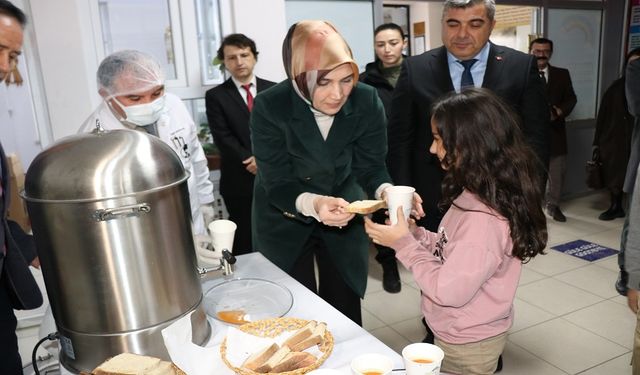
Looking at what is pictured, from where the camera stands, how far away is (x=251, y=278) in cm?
135

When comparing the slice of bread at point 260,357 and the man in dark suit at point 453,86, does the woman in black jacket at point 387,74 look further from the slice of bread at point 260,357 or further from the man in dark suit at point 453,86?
the slice of bread at point 260,357

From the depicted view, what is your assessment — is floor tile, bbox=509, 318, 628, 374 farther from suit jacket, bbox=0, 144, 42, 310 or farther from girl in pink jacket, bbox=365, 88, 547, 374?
suit jacket, bbox=0, 144, 42, 310

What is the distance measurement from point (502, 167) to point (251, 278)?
2.44 feet

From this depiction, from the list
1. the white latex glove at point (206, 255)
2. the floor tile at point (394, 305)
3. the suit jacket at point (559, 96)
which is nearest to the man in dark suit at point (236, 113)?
the floor tile at point (394, 305)

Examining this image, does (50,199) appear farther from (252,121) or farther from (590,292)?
(590,292)

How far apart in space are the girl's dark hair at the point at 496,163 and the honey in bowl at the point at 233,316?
69 cm

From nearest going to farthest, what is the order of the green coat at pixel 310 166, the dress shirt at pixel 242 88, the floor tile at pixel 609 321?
1. the green coat at pixel 310 166
2. the floor tile at pixel 609 321
3. the dress shirt at pixel 242 88

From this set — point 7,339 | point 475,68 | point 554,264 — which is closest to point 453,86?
point 475,68

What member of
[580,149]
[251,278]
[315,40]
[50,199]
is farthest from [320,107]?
[580,149]

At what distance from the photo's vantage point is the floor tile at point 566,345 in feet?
7.47

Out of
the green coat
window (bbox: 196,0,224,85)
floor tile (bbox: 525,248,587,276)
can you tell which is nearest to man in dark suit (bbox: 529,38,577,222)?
floor tile (bbox: 525,248,587,276)

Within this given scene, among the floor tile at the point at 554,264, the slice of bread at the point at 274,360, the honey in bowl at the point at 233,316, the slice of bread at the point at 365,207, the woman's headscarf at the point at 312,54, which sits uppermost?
the woman's headscarf at the point at 312,54

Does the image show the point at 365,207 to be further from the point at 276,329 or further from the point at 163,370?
the point at 163,370

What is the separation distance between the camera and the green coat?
165 centimetres
